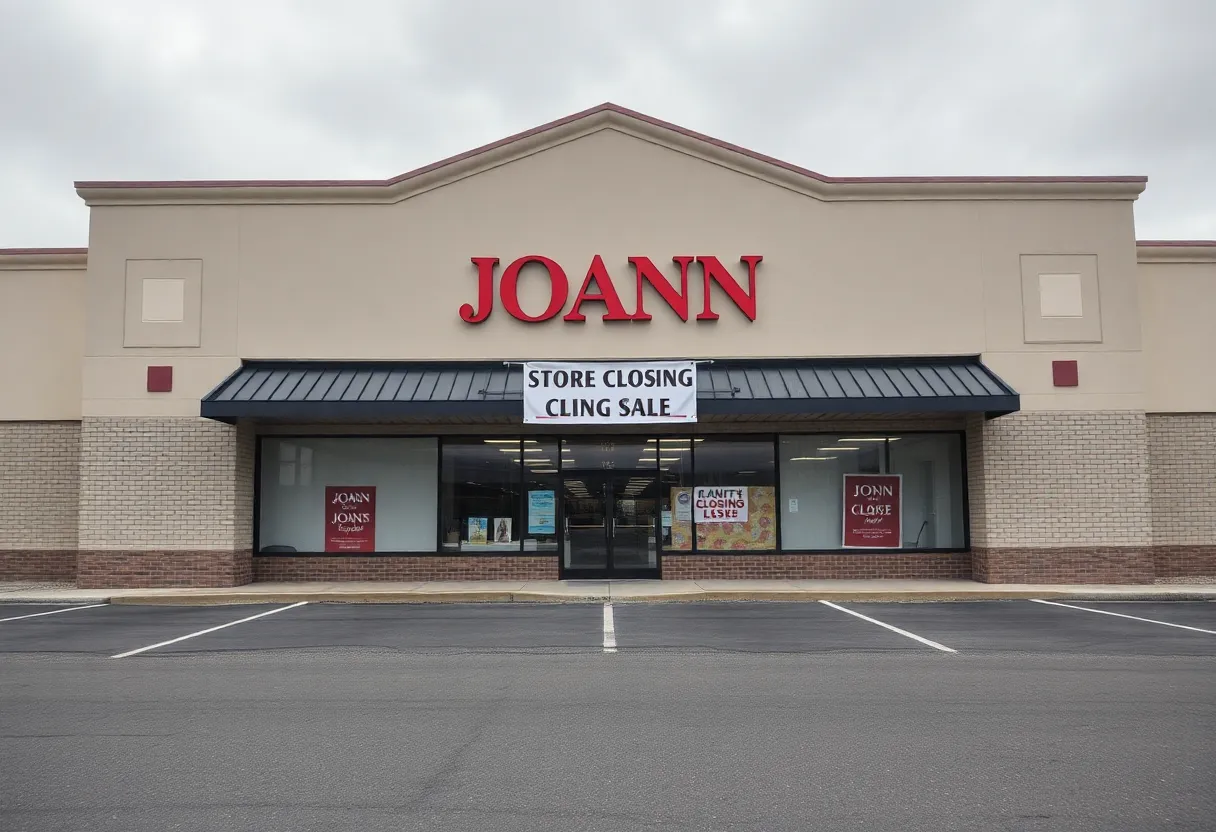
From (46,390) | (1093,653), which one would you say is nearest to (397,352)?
(46,390)

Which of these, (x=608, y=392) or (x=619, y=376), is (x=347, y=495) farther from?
(x=619, y=376)

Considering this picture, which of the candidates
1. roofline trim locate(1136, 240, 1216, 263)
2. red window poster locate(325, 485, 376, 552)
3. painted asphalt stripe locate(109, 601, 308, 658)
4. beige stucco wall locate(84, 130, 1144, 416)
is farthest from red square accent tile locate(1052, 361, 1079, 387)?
painted asphalt stripe locate(109, 601, 308, 658)

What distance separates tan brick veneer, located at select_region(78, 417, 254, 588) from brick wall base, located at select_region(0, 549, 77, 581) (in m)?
1.84

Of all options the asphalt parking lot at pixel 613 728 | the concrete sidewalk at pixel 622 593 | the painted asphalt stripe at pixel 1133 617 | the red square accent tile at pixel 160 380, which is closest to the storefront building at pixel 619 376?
the red square accent tile at pixel 160 380

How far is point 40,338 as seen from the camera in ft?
68.0

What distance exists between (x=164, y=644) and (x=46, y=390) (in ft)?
35.9

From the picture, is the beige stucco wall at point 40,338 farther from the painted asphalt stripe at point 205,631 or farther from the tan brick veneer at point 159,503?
the painted asphalt stripe at point 205,631

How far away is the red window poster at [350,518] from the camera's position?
19906 mm

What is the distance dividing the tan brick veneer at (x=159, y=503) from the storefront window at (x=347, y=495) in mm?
1203

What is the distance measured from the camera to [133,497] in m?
18.9

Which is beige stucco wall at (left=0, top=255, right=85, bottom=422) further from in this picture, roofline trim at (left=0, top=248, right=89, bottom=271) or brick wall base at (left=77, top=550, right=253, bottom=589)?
brick wall base at (left=77, top=550, right=253, bottom=589)

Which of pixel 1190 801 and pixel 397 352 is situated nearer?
pixel 1190 801

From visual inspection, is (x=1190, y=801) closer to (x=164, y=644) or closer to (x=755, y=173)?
(x=164, y=644)

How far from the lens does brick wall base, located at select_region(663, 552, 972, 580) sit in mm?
19703
